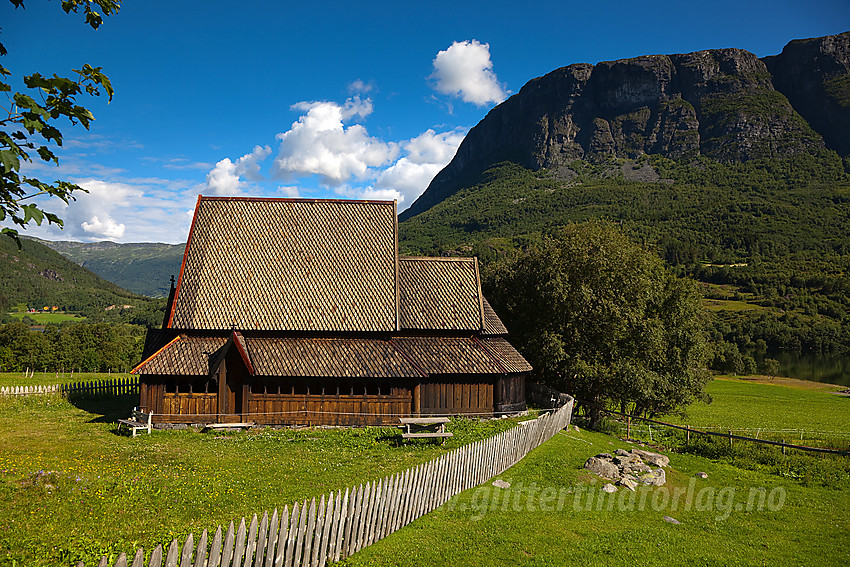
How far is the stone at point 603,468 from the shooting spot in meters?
17.0

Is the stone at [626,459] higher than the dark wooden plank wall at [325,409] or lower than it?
lower

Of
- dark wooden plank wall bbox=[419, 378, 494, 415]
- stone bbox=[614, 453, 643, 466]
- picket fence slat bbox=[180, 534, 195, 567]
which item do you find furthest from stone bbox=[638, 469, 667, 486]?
picket fence slat bbox=[180, 534, 195, 567]

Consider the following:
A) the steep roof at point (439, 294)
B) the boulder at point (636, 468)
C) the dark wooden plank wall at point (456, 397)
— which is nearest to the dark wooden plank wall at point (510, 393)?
the dark wooden plank wall at point (456, 397)

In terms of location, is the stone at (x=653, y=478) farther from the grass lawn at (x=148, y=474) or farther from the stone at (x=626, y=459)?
Answer: the grass lawn at (x=148, y=474)

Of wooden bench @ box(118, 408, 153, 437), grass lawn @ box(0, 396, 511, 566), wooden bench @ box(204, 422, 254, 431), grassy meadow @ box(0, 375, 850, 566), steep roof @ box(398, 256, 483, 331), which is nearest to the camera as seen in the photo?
grass lawn @ box(0, 396, 511, 566)

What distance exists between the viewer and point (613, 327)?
29875 millimetres

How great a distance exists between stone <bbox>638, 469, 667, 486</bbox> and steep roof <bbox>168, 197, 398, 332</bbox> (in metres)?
13.8

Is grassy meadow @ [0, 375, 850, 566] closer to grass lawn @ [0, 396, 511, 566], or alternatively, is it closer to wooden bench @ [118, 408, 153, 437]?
grass lawn @ [0, 396, 511, 566]

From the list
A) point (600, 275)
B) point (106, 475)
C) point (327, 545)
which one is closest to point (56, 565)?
point (327, 545)

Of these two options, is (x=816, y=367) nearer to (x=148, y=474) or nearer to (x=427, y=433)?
(x=427, y=433)

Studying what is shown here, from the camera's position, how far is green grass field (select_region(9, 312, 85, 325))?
499ft

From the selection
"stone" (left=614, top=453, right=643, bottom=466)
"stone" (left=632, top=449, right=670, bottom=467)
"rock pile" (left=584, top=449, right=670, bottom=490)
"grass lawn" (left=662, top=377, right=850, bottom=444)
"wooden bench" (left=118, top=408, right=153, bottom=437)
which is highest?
"wooden bench" (left=118, top=408, right=153, bottom=437)

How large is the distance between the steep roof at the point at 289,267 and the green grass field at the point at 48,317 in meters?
154

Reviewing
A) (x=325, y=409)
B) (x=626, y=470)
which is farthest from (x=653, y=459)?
(x=325, y=409)
